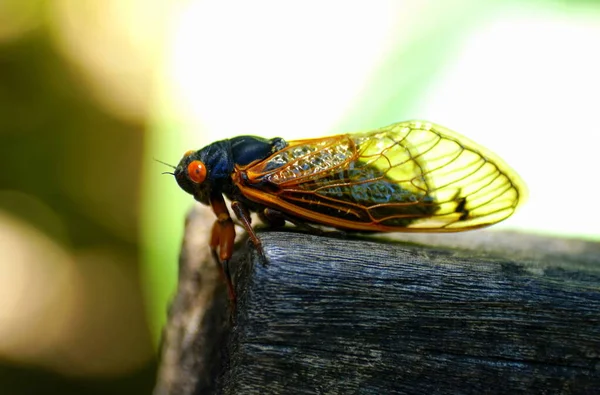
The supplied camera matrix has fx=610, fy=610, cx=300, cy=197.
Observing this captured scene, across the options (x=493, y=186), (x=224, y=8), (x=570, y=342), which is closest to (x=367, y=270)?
(x=570, y=342)

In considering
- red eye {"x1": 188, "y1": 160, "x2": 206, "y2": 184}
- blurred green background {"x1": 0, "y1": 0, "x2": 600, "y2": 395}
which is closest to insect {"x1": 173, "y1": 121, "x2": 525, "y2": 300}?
red eye {"x1": 188, "y1": 160, "x2": 206, "y2": 184}

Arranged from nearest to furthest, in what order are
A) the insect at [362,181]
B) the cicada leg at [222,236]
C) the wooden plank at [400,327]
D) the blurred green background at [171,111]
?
1. the wooden plank at [400,327]
2. the cicada leg at [222,236]
3. the insect at [362,181]
4. the blurred green background at [171,111]

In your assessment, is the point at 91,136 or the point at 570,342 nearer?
the point at 570,342

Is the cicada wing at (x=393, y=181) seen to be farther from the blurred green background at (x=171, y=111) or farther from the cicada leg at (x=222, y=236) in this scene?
the blurred green background at (x=171, y=111)

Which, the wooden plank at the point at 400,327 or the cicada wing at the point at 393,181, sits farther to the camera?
the cicada wing at the point at 393,181

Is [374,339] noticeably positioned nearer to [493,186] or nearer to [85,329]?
[493,186]

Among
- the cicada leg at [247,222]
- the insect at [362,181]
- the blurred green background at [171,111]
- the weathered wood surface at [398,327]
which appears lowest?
the weathered wood surface at [398,327]

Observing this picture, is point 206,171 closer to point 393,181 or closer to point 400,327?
point 393,181

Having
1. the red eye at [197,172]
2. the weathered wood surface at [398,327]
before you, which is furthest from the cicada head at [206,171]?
the weathered wood surface at [398,327]
